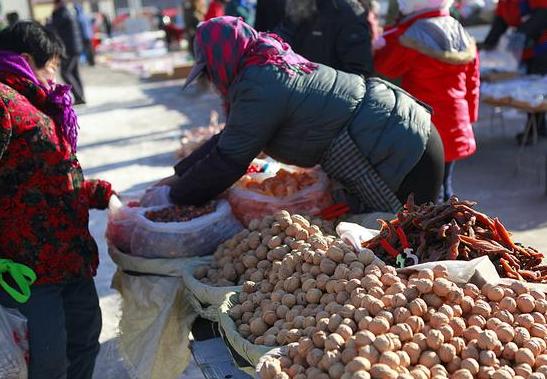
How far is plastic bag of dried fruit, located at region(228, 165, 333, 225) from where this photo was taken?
2.75m

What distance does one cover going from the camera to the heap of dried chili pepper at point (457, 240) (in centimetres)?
197

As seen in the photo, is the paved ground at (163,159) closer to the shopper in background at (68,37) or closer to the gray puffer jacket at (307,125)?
the shopper in background at (68,37)

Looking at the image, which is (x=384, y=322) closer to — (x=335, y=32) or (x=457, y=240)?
(x=457, y=240)

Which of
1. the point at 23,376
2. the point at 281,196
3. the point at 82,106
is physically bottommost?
the point at 82,106

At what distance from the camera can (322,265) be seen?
198 centimetres

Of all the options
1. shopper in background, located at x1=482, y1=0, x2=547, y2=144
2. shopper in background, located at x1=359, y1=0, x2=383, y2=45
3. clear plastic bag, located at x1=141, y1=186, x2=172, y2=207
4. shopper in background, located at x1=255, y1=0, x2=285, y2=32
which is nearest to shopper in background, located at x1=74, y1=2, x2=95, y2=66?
shopper in background, located at x1=482, y1=0, x2=547, y2=144

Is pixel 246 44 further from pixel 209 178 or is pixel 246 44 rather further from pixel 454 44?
pixel 454 44

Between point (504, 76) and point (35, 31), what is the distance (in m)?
4.87

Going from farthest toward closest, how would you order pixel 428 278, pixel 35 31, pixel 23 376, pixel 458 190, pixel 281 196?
pixel 458 190
pixel 281 196
pixel 35 31
pixel 23 376
pixel 428 278

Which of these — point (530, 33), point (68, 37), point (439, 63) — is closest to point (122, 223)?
point (439, 63)

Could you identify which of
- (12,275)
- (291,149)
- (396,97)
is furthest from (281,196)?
(12,275)

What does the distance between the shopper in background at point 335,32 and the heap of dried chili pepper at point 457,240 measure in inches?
84.0

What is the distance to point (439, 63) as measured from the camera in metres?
3.74

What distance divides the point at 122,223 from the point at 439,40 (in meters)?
1.95
